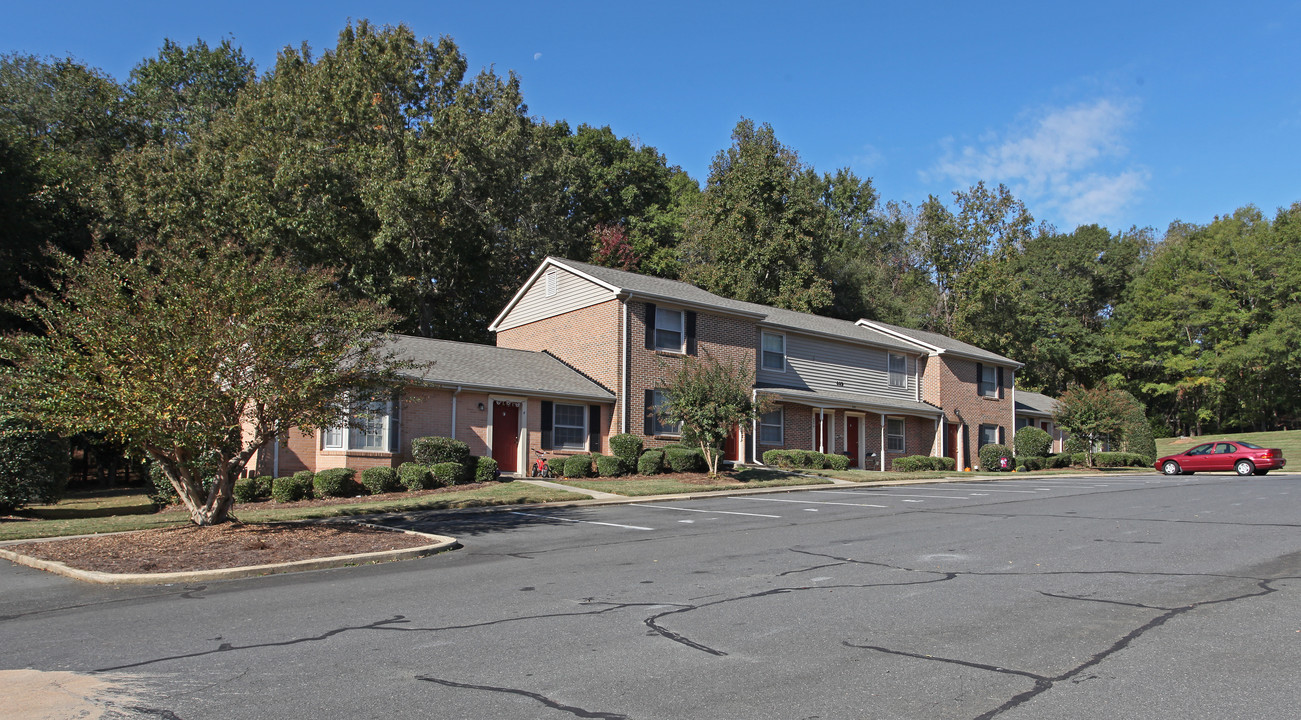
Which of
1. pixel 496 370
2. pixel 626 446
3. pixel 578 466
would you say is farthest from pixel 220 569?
pixel 496 370

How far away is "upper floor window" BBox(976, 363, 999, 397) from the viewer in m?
40.7

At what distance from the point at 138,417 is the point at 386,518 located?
5.81 m

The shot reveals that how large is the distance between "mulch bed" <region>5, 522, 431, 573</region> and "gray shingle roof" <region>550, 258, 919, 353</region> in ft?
50.2

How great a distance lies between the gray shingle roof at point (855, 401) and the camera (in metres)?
31.1

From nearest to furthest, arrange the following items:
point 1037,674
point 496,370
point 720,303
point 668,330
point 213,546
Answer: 1. point 1037,674
2. point 213,546
3. point 496,370
4. point 668,330
5. point 720,303

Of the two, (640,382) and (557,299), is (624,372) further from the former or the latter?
(557,299)

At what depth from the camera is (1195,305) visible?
5944 centimetres

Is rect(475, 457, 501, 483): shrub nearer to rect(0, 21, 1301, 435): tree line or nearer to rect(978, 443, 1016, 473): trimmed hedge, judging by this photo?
rect(0, 21, 1301, 435): tree line

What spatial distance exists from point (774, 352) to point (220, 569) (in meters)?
24.4

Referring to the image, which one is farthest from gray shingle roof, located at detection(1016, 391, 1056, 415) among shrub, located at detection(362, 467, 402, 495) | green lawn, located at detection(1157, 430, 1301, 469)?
shrub, located at detection(362, 467, 402, 495)

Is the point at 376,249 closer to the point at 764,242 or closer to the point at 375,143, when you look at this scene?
the point at 375,143

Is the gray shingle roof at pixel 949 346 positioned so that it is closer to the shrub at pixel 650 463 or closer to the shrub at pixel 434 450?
the shrub at pixel 650 463

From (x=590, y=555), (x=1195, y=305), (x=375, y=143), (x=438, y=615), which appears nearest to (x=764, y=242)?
(x=375, y=143)

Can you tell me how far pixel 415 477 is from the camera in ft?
71.0
